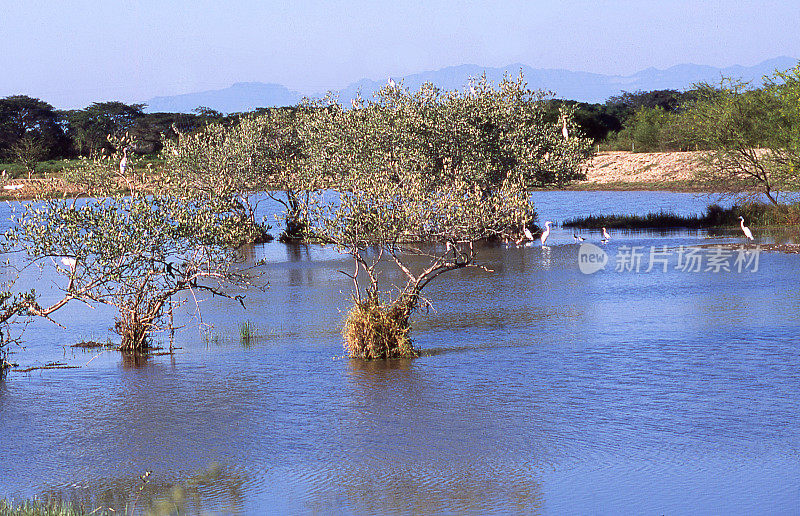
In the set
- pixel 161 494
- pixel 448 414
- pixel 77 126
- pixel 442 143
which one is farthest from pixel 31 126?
pixel 161 494

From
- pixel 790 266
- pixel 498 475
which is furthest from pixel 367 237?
pixel 790 266

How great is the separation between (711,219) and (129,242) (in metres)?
39.5

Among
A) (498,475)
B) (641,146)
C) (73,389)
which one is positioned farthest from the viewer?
(641,146)

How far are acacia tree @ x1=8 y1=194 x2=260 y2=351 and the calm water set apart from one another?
5.10ft

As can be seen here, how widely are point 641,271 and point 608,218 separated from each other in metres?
21.8

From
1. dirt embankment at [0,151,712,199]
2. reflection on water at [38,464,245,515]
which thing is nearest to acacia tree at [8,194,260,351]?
reflection on water at [38,464,245,515]

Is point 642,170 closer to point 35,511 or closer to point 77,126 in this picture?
point 77,126

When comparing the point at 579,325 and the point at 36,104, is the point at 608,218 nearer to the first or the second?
the point at 579,325

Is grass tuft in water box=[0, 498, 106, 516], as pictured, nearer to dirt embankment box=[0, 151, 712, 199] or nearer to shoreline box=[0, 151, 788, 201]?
shoreline box=[0, 151, 788, 201]

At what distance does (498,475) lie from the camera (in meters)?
12.4

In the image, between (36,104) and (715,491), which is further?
(36,104)

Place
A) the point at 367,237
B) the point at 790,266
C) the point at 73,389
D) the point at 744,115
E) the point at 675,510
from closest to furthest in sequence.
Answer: the point at 675,510
the point at 73,389
the point at 367,237
the point at 790,266
the point at 744,115

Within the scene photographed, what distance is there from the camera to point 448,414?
51.1ft

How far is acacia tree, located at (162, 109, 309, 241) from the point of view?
1989 inches
